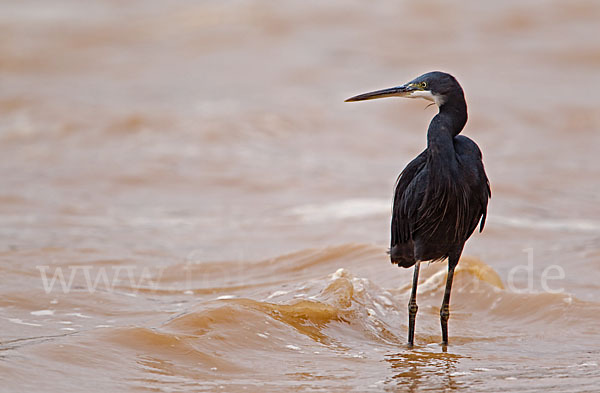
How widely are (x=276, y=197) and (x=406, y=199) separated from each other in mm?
5624

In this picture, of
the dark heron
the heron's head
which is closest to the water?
the dark heron

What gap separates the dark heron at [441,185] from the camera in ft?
16.3

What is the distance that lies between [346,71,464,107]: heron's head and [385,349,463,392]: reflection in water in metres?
1.47

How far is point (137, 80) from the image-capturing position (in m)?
16.7

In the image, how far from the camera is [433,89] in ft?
16.8

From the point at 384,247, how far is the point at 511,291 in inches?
56.5

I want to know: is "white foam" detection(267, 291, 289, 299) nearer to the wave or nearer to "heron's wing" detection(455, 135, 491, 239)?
the wave

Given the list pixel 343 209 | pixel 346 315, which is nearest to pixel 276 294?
pixel 346 315

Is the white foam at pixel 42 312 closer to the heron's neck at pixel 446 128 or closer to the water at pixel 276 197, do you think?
the water at pixel 276 197

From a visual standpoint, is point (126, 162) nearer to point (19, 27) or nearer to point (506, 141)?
point (506, 141)

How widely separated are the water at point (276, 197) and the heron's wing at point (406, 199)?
70 cm

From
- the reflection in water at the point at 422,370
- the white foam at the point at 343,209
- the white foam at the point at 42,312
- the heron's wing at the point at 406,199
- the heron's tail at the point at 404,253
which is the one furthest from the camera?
the white foam at the point at 343,209

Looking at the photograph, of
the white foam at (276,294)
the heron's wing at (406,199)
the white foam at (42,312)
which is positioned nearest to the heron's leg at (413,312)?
the heron's wing at (406,199)

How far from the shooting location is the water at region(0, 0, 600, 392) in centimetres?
496
